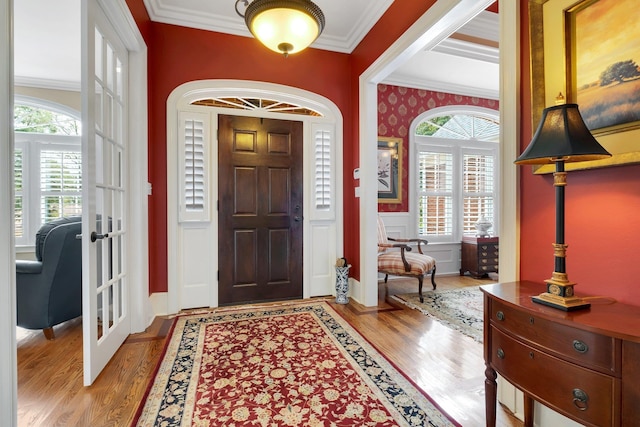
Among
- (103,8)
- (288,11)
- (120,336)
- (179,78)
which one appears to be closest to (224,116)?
(179,78)

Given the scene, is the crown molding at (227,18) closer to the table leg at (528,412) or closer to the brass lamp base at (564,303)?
the brass lamp base at (564,303)

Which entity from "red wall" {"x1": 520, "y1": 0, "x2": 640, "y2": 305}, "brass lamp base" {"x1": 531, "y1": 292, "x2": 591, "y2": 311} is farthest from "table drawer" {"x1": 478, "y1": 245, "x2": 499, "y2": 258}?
"brass lamp base" {"x1": 531, "y1": 292, "x2": 591, "y2": 311}

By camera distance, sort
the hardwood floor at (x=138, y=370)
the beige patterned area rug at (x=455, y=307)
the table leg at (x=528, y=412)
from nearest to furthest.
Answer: the table leg at (x=528, y=412) < the hardwood floor at (x=138, y=370) < the beige patterned area rug at (x=455, y=307)

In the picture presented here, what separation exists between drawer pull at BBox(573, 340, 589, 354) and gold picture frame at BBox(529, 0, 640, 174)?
0.72m

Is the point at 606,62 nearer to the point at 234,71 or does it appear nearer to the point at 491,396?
the point at 491,396

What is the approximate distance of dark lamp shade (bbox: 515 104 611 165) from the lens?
3.52 ft

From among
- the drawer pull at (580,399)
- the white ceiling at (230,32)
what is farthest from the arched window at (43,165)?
the drawer pull at (580,399)

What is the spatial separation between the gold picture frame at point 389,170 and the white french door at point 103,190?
10.6 ft

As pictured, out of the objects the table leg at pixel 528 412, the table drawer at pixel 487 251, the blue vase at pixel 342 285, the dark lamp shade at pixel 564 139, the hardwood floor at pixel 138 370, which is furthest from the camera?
the table drawer at pixel 487 251

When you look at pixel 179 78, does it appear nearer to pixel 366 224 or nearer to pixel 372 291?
pixel 366 224

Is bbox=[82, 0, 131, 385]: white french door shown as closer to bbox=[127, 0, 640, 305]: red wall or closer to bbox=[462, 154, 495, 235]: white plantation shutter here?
bbox=[127, 0, 640, 305]: red wall

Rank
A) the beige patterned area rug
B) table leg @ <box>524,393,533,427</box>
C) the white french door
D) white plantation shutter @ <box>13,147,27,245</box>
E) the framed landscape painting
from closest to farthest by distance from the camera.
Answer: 1. the framed landscape painting
2. table leg @ <box>524,393,533,427</box>
3. the white french door
4. the beige patterned area rug
5. white plantation shutter @ <box>13,147,27,245</box>

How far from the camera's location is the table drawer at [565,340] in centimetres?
93

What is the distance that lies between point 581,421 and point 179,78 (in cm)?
379
